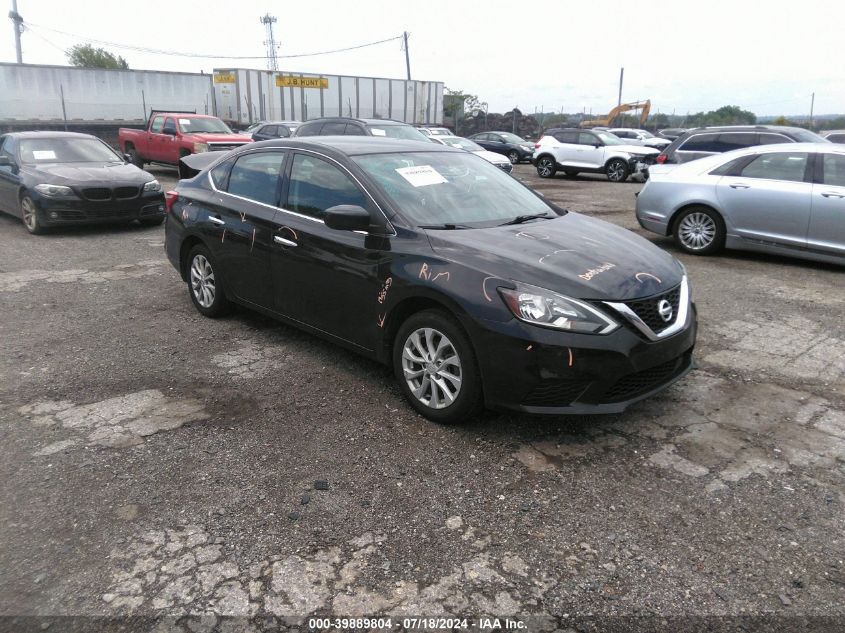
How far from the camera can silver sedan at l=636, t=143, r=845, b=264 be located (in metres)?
7.62

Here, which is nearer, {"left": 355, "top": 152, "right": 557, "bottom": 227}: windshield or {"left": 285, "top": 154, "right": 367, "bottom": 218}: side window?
{"left": 355, "top": 152, "right": 557, "bottom": 227}: windshield

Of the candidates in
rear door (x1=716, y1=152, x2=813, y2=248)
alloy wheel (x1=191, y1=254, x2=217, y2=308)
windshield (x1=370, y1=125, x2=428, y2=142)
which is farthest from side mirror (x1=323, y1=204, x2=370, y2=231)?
windshield (x1=370, y1=125, x2=428, y2=142)

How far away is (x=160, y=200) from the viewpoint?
10469mm

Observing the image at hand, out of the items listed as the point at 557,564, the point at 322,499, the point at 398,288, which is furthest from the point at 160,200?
the point at 557,564

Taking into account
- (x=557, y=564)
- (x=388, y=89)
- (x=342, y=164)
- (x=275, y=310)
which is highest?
(x=388, y=89)

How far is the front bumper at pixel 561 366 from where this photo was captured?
3.46m

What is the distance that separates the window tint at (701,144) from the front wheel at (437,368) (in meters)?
12.6

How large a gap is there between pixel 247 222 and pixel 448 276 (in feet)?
6.85

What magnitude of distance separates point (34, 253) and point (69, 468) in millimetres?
6393

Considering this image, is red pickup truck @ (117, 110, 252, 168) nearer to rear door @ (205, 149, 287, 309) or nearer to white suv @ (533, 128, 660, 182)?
white suv @ (533, 128, 660, 182)

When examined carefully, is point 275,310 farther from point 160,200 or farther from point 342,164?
point 160,200

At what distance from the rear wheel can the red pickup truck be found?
9.51 meters

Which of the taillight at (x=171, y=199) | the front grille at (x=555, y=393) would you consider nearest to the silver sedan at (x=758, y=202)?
the front grille at (x=555, y=393)

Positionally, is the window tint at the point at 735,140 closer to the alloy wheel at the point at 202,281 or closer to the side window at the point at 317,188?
the side window at the point at 317,188
